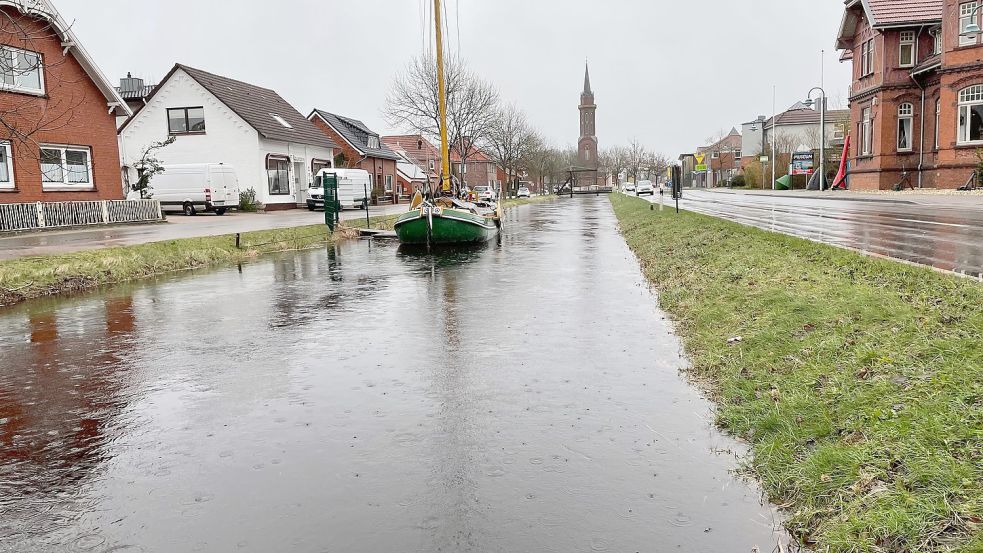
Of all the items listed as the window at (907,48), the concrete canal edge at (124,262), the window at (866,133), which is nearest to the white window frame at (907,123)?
the window at (866,133)

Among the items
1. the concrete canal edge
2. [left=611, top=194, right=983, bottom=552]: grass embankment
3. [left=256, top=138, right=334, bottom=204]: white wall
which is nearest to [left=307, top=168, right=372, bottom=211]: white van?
[left=256, top=138, right=334, bottom=204]: white wall

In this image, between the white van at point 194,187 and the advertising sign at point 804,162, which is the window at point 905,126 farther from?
the white van at point 194,187

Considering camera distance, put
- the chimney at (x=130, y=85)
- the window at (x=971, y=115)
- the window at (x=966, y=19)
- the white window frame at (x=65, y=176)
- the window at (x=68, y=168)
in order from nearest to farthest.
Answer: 1. the white window frame at (x=65, y=176)
2. the window at (x=68, y=168)
3. the window at (x=966, y=19)
4. the window at (x=971, y=115)
5. the chimney at (x=130, y=85)

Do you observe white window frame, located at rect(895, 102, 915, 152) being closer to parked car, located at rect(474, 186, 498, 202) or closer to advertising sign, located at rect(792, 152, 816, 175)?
advertising sign, located at rect(792, 152, 816, 175)

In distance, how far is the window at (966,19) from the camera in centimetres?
3494

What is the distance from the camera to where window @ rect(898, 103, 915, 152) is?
40.6 meters

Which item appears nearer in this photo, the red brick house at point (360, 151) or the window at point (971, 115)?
the window at point (971, 115)

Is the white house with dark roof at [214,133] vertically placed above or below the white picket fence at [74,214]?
above

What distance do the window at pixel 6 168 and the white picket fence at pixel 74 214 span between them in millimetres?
2642

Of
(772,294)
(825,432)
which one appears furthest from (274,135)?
(825,432)

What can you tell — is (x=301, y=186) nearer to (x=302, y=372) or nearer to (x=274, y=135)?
(x=274, y=135)

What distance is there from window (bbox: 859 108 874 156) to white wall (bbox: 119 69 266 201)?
3459cm

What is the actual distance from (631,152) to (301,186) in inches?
4389

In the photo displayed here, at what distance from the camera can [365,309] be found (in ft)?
32.8
